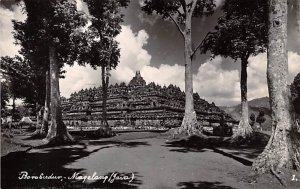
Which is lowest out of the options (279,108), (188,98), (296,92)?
(279,108)

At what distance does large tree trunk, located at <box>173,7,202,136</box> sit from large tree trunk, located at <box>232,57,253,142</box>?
2.97 meters

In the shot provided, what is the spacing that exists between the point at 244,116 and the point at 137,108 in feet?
98.6

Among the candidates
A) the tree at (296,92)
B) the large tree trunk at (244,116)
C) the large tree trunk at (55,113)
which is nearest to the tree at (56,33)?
the large tree trunk at (55,113)

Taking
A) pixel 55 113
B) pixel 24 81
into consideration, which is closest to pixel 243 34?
pixel 55 113

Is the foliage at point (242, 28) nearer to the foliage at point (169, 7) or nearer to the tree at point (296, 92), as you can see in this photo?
the foliage at point (169, 7)

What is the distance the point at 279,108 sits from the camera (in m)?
10.3

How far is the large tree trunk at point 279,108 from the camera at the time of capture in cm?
985

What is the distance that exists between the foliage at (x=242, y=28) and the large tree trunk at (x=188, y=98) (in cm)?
234

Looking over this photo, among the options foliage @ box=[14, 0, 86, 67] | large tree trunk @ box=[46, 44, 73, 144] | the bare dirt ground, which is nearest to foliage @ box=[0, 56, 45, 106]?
foliage @ box=[14, 0, 86, 67]

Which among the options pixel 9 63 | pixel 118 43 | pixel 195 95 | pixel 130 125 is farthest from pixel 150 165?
pixel 195 95

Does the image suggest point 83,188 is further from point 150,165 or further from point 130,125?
point 130,125

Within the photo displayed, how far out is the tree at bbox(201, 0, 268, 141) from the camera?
21728 millimetres

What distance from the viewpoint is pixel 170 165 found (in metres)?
11.9

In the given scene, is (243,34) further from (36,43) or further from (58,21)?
(36,43)
